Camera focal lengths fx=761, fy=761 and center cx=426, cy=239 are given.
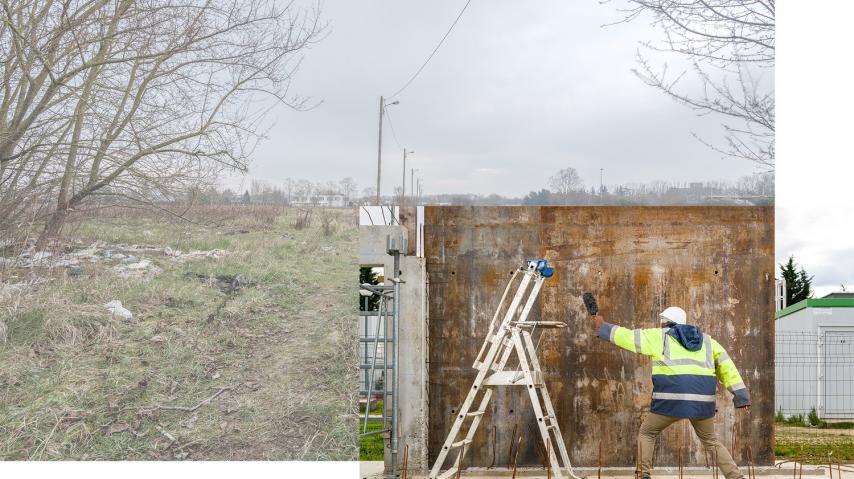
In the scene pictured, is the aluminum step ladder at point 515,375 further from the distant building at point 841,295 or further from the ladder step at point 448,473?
the distant building at point 841,295

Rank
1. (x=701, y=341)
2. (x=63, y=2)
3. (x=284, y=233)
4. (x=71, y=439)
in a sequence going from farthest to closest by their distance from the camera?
1. (x=284, y=233)
2. (x=71, y=439)
3. (x=63, y=2)
4. (x=701, y=341)

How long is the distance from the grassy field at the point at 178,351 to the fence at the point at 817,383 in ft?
22.3

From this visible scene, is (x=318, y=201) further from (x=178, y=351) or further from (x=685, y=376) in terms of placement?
(x=685, y=376)

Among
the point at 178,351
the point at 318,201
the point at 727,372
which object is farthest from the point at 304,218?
the point at 727,372

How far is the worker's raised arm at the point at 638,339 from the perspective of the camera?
5.36 metres

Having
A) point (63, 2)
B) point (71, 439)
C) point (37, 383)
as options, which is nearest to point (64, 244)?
point (37, 383)

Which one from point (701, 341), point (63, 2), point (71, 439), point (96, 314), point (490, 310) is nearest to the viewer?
point (701, 341)

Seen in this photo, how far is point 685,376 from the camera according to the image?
531cm

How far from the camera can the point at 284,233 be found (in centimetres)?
1408

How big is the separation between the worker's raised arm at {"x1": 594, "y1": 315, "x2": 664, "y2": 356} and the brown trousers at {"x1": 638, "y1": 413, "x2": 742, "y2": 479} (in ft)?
1.57

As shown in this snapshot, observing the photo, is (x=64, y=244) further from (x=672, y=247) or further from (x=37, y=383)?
(x=672, y=247)

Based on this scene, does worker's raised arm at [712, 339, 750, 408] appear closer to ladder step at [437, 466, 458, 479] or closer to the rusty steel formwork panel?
the rusty steel formwork panel

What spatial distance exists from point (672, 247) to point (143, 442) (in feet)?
27.2

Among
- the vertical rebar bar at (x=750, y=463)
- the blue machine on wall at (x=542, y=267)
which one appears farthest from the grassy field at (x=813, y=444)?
the blue machine on wall at (x=542, y=267)
